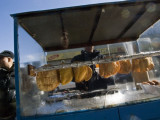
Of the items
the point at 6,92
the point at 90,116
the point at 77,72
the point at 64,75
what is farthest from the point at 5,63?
the point at 90,116

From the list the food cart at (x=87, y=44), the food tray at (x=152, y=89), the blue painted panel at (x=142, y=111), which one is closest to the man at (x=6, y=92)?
the food cart at (x=87, y=44)

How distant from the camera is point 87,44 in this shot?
2.94 metres

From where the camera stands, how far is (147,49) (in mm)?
2381

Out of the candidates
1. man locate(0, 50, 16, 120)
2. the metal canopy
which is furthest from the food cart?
man locate(0, 50, 16, 120)

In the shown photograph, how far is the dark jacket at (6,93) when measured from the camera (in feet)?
6.89

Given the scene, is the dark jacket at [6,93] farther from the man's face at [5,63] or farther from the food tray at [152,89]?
the food tray at [152,89]

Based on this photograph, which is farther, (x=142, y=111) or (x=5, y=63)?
(x=5, y=63)

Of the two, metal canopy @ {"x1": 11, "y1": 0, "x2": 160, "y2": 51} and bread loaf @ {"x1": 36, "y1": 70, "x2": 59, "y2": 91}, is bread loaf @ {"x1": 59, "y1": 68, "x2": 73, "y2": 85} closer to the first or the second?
bread loaf @ {"x1": 36, "y1": 70, "x2": 59, "y2": 91}

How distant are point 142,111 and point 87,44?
6.21 feet

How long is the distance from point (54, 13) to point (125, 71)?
1546mm

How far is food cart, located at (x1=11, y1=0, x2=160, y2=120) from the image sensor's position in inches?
52.7

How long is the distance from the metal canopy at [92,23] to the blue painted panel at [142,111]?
1166 millimetres

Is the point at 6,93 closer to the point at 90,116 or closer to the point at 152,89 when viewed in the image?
the point at 90,116

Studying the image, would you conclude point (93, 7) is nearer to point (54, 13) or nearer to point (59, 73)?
point (54, 13)
